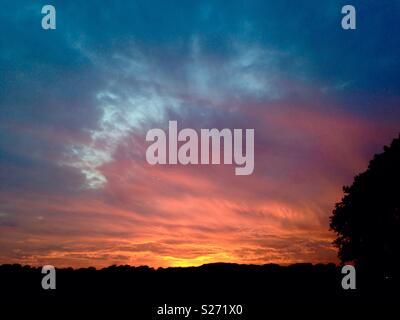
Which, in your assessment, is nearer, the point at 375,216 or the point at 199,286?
the point at 199,286

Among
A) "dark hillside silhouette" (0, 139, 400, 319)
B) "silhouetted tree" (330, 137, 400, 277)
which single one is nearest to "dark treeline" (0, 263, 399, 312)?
"dark hillside silhouette" (0, 139, 400, 319)

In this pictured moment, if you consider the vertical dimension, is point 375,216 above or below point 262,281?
above

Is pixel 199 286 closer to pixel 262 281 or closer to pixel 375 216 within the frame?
pixel 262 281

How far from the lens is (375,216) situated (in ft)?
122

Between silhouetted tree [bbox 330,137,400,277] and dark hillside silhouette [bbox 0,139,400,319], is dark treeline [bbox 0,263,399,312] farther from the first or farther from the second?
silhouetted tree [bbox 330,137,400,277]

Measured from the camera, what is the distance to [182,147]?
2991cm

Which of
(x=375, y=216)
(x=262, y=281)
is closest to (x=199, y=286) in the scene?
(x=262, y=281)

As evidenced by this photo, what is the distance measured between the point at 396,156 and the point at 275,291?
13.9 metres

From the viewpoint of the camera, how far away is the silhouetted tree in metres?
36.0

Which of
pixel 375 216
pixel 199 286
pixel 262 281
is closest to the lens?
pixel 199 286

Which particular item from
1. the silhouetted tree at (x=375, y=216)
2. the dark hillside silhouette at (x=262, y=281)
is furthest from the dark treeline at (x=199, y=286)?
the silhouetted tree at (x=375, y=216)
